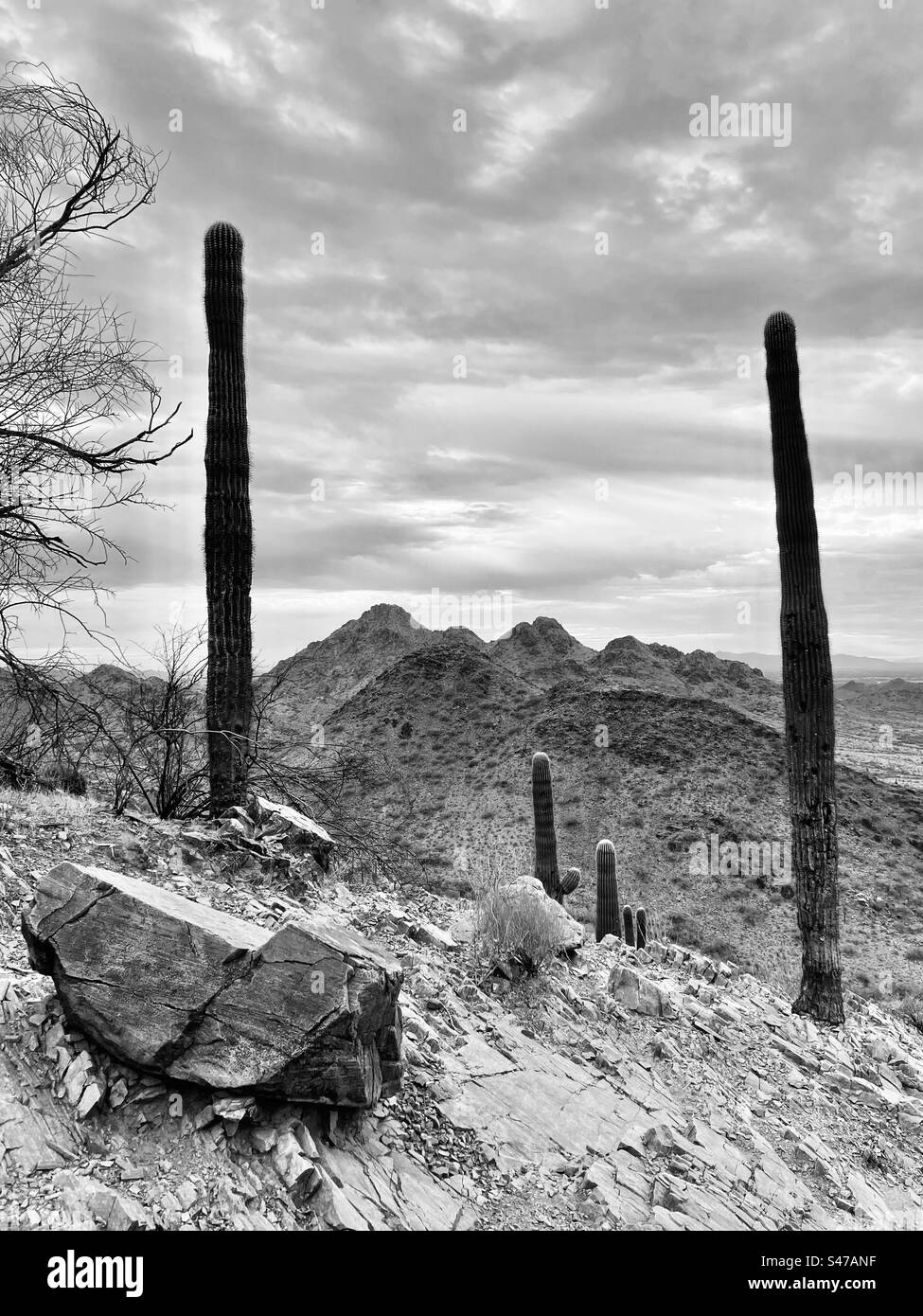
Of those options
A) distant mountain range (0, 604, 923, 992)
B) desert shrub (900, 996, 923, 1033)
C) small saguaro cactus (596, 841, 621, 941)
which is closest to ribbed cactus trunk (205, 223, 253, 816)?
small saguaro cactus (596, 841, 621, 941)

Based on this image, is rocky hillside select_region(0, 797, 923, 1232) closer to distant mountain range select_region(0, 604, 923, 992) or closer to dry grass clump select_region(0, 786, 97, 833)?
dry grass clump select_region(0, 786, 97, 833)

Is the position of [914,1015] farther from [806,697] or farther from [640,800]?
[640,800]

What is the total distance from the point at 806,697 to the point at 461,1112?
719 cm

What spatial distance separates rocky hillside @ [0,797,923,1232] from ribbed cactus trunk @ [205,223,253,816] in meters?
1.52

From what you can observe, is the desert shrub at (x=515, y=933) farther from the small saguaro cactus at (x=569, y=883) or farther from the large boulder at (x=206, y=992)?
the small saguaro cactus at (x=569, y=883)

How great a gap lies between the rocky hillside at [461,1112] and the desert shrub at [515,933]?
0.53 ft

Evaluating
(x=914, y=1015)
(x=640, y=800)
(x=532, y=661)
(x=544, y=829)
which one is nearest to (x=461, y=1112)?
(x=544, y=829)

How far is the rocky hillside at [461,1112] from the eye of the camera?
10.6ft

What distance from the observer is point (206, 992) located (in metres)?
3.51

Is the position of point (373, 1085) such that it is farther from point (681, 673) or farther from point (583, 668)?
point (681, 673)

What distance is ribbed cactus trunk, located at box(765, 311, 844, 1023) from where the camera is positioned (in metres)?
9.54
